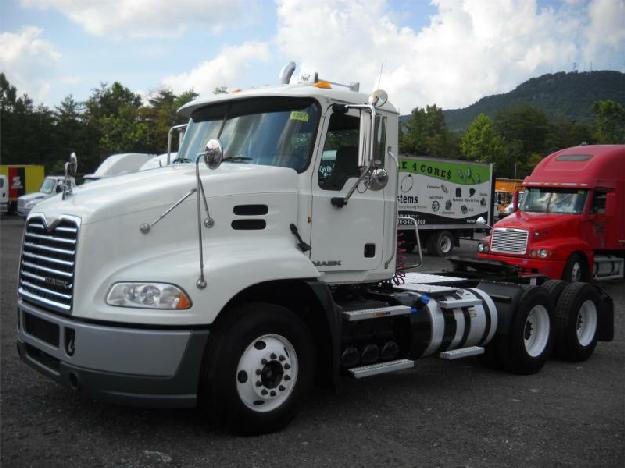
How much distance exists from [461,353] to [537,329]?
1.60 m

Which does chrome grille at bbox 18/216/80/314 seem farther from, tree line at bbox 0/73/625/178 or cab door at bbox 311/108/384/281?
tree line at bbox 0/73/625/178

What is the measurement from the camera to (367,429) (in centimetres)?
563

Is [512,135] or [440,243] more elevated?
[512,135]

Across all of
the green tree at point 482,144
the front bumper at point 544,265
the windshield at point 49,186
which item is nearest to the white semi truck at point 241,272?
the front bumper at point 544,265

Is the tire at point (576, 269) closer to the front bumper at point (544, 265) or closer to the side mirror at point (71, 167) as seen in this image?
the front bumper at point (544, 265)

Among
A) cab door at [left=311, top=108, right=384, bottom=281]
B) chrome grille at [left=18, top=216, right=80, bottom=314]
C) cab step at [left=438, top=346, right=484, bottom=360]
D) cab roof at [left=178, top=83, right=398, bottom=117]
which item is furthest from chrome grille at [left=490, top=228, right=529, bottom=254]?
chrome grille at [left=18, top=216, right=80, bottom=314]

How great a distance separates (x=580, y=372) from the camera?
8.02 meters

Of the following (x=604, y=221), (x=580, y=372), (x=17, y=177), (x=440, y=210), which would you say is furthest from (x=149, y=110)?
(x=580, y=372)

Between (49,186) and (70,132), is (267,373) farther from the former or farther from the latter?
(70,132)

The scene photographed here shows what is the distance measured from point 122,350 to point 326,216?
221cm

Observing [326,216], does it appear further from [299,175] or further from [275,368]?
[275,368]

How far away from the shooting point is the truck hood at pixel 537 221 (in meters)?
15.5

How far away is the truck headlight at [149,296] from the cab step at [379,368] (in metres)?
1.83

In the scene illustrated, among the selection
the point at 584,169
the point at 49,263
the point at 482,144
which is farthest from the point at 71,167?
the point at 482,144
